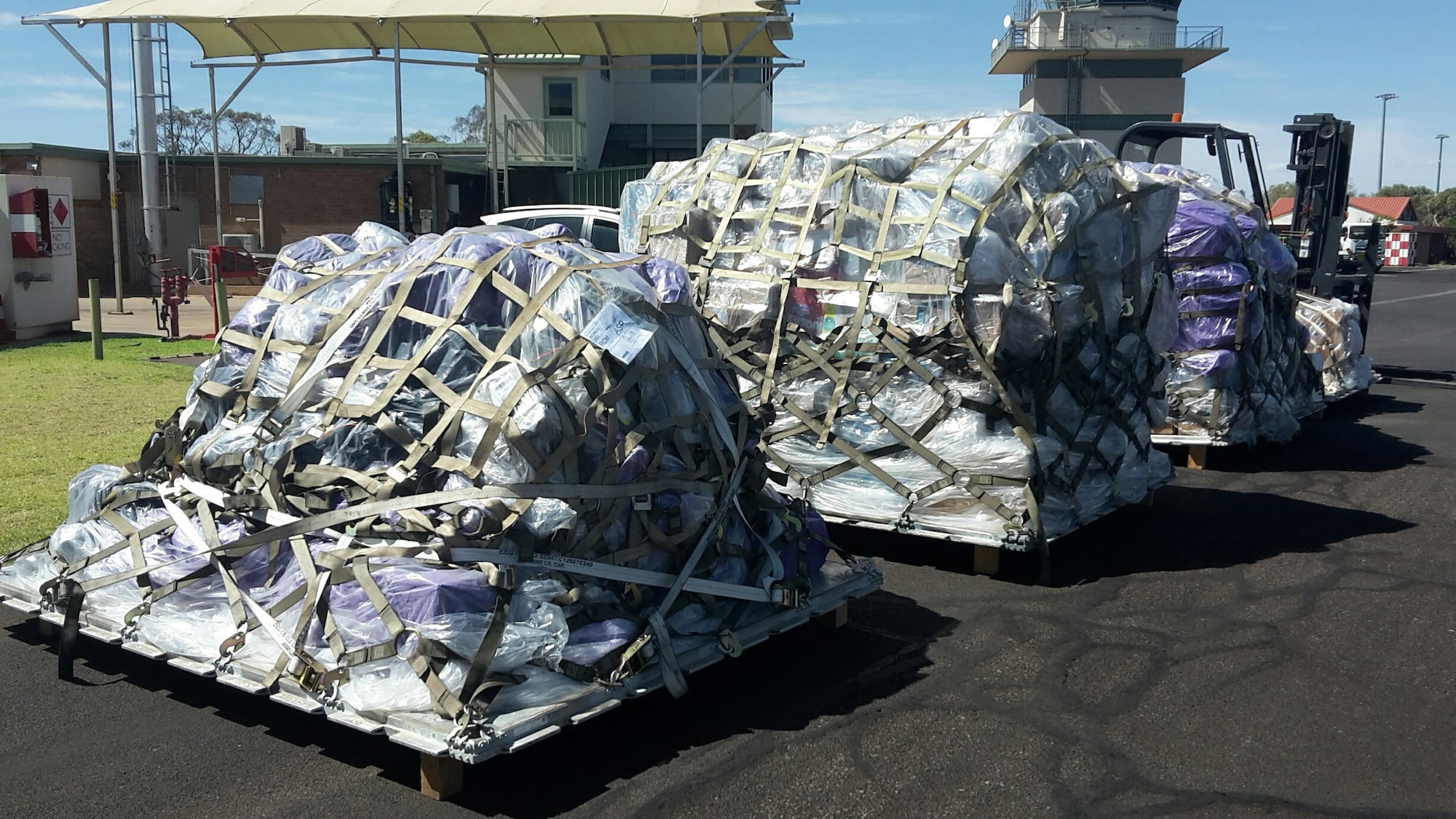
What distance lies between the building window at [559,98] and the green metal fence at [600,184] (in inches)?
147

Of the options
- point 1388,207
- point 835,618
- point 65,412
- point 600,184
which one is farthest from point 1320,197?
point 1388,207

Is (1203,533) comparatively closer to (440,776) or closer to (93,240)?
(440,776)

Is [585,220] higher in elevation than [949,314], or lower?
higher

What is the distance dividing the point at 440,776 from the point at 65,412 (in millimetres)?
8176

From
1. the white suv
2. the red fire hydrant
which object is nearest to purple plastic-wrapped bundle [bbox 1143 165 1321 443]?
the white suv

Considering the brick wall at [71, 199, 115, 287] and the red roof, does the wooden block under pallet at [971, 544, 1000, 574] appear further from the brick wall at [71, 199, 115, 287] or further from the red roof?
the red roof

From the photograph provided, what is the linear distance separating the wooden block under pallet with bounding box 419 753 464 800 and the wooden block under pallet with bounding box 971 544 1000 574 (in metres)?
A: 3.43

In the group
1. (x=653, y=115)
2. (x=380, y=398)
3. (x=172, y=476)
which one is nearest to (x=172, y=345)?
(x=172, y=476)

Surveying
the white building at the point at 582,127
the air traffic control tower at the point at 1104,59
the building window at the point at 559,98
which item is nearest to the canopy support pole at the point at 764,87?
the white building at the point at 582,127

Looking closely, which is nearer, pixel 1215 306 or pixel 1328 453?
pixel 1215 306

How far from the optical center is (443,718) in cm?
385

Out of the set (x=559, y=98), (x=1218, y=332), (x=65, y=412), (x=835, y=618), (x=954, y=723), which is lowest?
(x=954, y=723)

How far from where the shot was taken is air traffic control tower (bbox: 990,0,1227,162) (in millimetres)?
52875

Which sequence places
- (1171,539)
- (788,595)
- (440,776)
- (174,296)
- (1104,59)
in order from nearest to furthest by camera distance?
(440,776) < (788,595) < (1171,539) < (174,296) < (1104,59)
